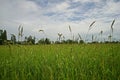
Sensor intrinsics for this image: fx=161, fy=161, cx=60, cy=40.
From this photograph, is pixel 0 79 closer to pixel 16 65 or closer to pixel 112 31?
pixel 16 65

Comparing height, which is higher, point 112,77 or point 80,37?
point 80,37

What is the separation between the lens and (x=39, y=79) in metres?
2.88

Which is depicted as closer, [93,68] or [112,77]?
[112,77]

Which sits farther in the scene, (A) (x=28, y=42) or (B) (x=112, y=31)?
(A) (x=28, y=42)

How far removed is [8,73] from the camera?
10.5 feet

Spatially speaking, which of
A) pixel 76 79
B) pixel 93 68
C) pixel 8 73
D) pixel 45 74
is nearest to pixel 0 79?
pixel 8 73

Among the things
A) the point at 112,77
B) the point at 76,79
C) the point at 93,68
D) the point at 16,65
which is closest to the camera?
the point at 76,79

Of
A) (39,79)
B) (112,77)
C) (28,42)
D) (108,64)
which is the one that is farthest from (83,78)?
(28,42)

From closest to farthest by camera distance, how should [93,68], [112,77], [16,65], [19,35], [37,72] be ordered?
[112,77]
[37,72]
[93,68]
[16,65]
[19,35]

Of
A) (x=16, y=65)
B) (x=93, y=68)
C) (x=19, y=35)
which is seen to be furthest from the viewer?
(x=19, y=35)

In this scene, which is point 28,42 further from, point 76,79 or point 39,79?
point 76,79

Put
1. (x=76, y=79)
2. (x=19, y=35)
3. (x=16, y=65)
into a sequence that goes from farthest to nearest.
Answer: (x=19, y=35) → (x=16, y=65) → (x=76, y=79)

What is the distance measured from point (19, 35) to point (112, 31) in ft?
8.88

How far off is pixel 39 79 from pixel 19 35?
2.08m
